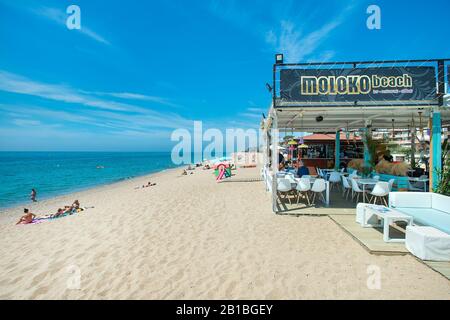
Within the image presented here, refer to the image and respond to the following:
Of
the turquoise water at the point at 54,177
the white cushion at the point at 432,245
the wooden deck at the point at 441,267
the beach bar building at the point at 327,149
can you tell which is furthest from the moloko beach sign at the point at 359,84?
the turquoise water at the point at 54,177

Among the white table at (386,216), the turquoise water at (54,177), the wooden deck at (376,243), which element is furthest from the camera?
the turquoise water at (54,177)

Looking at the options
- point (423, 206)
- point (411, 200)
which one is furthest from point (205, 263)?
point (423, 206)

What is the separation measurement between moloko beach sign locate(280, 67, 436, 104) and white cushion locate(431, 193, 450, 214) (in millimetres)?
2375

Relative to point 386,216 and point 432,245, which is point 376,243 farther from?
point 432,245

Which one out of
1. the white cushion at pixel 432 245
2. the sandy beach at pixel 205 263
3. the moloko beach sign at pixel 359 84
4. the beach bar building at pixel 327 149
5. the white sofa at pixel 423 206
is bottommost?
the sandy beach at pixel 205 263

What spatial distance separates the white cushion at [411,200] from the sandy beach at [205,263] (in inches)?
54.6

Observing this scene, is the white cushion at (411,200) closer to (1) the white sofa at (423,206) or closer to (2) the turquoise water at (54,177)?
(1) the white sofa at (423,206)

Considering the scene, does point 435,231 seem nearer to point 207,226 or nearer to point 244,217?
point 244,217

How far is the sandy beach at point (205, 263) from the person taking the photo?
8.74ft

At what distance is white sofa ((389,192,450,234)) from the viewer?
3.97m

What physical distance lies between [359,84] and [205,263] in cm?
544

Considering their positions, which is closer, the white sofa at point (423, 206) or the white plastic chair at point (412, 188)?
the white sofa at point (423, 206)

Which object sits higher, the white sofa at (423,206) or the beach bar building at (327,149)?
the beach bar building at (327,149)

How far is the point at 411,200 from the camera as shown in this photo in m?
4.67
